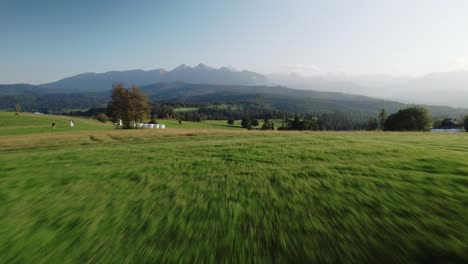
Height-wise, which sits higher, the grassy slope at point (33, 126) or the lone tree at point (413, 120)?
Result: the lone tree at point (413, 120)

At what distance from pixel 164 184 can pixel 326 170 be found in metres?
6.22

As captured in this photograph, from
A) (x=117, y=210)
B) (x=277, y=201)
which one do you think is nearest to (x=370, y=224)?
(x=277, y=201)

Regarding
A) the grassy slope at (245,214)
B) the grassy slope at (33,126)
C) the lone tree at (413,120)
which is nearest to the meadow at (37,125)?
the grassy slope at (33,126)

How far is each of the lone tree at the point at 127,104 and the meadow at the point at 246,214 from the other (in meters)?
52.6

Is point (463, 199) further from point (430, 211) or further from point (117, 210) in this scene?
point (117, 210)

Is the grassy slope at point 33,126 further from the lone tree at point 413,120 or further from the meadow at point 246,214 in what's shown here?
the lone tree at point 413,120

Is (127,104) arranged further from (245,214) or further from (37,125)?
(245,214)

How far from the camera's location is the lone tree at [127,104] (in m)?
56.5

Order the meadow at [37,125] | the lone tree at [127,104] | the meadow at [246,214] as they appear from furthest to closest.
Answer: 1. the lone tree at [127,104]
2. the meadow at [37,125]
3. the meadow at [246,214]

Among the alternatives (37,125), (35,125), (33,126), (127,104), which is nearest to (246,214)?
(127,104)

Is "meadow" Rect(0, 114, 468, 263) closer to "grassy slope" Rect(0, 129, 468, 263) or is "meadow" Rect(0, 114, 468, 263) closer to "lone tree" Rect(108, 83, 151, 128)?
"grassy slope" Rect(0, 129, 468, 263)

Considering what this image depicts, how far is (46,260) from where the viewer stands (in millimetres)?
3625

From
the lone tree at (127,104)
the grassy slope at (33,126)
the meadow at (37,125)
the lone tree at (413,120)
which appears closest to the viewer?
the grassy slope at (33,126)

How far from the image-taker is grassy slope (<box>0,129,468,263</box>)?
3693 mm
